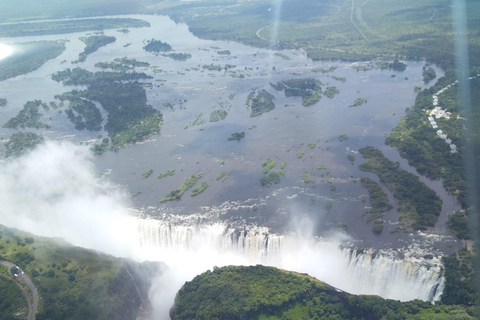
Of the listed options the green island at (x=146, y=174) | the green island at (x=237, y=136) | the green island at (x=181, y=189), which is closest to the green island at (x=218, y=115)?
the green island at (x=237, y=136)

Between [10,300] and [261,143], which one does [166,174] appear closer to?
[261,143]

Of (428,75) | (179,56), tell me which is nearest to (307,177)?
(428,75)

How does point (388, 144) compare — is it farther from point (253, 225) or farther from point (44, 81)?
point (44, 81)

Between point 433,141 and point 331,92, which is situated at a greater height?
point 331,92

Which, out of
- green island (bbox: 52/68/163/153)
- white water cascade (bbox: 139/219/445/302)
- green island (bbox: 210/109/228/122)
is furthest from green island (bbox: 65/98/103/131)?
white water cascade (bbox: 139/219/445/302)

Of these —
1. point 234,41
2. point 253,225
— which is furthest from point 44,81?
point 253,225

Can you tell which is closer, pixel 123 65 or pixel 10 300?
pixel 10 300

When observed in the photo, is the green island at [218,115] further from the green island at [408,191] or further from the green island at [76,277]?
the green island at [76,277]
